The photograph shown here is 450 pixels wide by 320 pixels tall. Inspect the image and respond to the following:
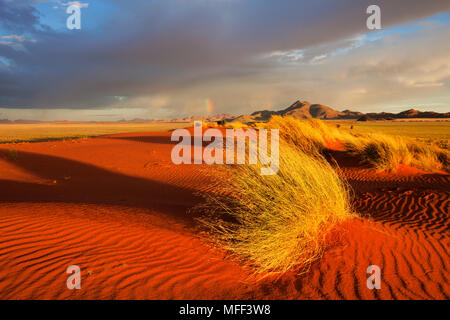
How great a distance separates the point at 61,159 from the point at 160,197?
8510 millimetres

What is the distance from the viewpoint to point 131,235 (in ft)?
14.6

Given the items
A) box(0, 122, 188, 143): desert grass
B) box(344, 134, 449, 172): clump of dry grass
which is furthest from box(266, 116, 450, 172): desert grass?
box(0, 122, 188, 143): desert grass

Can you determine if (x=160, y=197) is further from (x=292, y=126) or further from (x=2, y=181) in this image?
(x=292, y=126)

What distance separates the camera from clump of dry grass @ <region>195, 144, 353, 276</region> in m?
3.79

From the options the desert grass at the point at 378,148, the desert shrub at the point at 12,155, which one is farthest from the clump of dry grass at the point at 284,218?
the desert shrub at the point at 12,155

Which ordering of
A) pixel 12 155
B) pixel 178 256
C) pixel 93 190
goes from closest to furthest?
pixel 178 256 < pixel 93 190 < pixel 12 155

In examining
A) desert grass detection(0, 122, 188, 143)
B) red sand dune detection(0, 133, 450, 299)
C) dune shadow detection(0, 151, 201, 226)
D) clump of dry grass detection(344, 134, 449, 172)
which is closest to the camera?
red sand dune detection(0, 133, 450, 299)

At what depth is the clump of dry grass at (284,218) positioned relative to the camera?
3.79 m

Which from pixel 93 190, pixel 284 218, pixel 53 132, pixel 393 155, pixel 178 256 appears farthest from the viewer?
pixel 53 132

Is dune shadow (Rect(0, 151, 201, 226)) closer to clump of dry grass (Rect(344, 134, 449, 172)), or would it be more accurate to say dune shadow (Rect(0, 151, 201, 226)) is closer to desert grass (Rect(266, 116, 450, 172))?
desert grass (Rect(266, 116, 450, 172))

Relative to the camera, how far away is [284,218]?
4.14 meters

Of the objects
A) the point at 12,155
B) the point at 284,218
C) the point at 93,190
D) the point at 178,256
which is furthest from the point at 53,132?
the point at 284,218

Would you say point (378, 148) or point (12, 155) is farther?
point (12, 155)

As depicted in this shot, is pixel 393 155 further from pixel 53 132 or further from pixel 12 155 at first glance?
pixel 53 132
